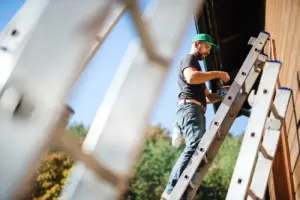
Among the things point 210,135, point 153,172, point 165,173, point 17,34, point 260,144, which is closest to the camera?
point 17,34

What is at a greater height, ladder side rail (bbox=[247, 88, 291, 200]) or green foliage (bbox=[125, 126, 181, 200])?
green foliage (bbox=[125, 126, 181, 200])

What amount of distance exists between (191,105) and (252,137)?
0.70m

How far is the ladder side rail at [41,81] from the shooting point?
48 centimetres

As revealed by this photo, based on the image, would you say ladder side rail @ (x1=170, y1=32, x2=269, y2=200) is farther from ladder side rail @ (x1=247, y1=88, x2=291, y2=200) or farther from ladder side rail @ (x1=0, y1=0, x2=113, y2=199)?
ladder side rail @ (x1=0, y1=0, x2=113, y2=199)

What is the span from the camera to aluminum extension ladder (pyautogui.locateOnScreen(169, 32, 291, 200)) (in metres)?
1.27

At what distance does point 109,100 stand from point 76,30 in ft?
1.33

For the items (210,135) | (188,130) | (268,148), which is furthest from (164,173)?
(268,148)

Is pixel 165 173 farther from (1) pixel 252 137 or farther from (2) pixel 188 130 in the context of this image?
(1) pixel 252 137

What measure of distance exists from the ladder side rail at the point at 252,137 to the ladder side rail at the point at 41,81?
0.88 m

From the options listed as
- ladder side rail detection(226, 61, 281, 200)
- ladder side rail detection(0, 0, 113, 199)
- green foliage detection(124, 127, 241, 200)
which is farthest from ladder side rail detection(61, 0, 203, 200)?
green foliage detection(124, 127, 241, 200)

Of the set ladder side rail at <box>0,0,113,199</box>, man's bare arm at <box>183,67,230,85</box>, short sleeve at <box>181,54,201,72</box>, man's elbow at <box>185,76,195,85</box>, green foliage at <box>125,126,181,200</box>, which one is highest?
green foliage at <box>125,126,181,200</box>

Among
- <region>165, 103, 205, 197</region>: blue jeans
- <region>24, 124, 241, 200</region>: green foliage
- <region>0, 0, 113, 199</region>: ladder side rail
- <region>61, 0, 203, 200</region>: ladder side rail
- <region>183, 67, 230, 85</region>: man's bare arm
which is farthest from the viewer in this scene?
<region>24, 124, 241, 200</region>: green foliage

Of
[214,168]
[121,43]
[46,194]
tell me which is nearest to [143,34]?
[121,43]

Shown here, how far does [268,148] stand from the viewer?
1433 mm
